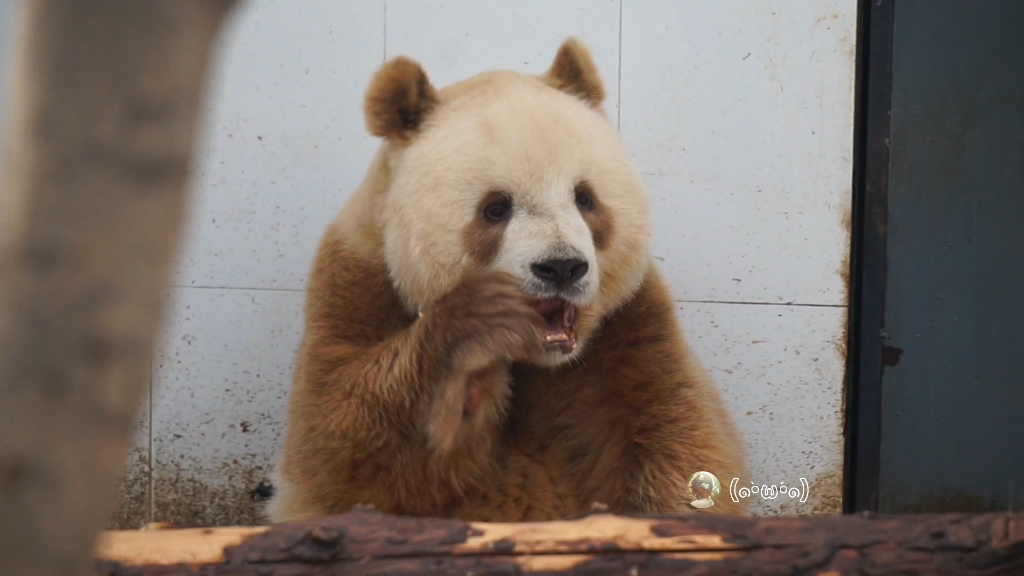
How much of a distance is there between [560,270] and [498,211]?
0.35 metres

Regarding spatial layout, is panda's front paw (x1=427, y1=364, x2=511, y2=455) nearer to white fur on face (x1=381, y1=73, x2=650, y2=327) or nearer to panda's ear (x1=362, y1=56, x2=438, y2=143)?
white fur on face (x1=381, y1=73, x2=650, y2=327)

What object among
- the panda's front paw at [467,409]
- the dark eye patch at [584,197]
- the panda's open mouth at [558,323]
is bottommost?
the panda's front paw at [467,409]

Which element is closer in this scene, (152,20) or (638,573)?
(152,20)

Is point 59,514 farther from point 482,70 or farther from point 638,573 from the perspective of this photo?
point 482,70

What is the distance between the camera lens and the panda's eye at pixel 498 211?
334 cm

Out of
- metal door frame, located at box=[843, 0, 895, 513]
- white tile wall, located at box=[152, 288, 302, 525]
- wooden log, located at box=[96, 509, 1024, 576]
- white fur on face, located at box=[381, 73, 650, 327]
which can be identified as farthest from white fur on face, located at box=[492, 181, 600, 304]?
metal door frame, located at box=[843, 0, 895, 513]

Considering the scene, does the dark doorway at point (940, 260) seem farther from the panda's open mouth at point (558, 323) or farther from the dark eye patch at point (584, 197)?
the panda's open mouth at point (558, 323)

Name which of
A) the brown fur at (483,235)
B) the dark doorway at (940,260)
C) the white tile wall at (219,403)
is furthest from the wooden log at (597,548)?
the dark doorway at (940,260)

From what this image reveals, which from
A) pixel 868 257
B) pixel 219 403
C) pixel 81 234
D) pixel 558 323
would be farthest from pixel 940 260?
pixel 81 234

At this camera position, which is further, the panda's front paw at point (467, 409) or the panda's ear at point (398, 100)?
the panda's ear at point (398, 100)

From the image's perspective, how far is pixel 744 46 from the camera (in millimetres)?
4441

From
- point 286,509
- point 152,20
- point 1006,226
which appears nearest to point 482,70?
point 286,509

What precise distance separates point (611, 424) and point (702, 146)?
59.7 inches

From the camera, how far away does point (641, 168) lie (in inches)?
176
